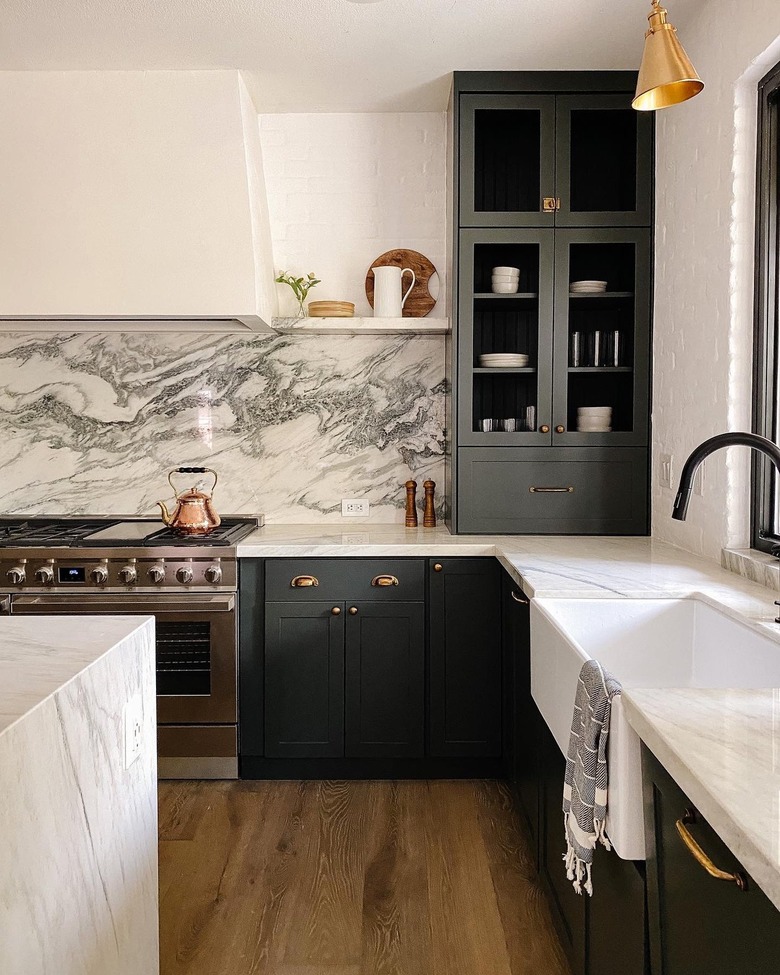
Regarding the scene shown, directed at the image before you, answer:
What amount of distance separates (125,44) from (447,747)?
2.76 m

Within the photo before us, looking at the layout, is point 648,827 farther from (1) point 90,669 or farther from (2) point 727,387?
(2) point 727,387

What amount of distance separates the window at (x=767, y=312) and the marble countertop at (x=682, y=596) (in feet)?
0.80

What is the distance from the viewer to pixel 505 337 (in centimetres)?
352

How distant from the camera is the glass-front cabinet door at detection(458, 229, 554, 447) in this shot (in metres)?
3.18

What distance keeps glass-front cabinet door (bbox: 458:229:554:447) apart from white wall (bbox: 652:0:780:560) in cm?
45

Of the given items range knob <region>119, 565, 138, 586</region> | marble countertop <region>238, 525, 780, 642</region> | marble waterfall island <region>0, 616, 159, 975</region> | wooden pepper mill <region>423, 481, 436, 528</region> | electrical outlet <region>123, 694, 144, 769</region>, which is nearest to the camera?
marble waterfall island <region>0, 616, 159, 975</region>

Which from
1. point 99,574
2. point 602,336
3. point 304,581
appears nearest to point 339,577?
point 304,581

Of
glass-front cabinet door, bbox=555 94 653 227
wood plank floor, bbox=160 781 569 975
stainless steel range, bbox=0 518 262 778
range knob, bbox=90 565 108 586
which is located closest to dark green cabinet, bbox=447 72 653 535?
glass-front cabinet door, bbox=555 94 653 227

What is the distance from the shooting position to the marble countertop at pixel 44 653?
1.17 metres

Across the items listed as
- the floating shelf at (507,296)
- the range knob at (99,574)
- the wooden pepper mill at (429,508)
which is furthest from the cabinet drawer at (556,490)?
the range knob at (99,574)

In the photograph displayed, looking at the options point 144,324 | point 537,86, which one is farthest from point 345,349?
point 537,86

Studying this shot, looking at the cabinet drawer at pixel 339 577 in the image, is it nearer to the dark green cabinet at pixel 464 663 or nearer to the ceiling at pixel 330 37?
the dark green cabinet at pixel 464 663

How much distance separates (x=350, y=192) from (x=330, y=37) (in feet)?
2.59

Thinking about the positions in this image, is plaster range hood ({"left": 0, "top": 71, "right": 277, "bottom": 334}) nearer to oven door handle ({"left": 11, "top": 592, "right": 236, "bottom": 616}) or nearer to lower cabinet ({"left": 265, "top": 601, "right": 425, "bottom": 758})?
oven door handle ({"left": 11, "top": 592, "right": 236, "bottom": 616})
